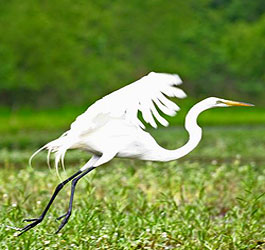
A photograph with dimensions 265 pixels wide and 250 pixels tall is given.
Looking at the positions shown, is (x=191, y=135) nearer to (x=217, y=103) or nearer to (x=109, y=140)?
(x=217, y=103)

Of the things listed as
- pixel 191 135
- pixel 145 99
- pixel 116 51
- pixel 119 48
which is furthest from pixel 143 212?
pixel 119 48

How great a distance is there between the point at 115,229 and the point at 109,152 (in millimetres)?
760

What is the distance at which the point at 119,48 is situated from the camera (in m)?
43.4

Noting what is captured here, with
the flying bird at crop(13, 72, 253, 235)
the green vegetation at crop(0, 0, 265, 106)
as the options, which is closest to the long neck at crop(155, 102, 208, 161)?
the flying bird at crop(13, 72, 253, 235)

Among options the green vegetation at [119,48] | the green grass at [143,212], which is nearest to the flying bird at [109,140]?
the green grass at [143,212]

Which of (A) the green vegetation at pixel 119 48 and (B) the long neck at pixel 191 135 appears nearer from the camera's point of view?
(B) the long neck at pixel 191 135

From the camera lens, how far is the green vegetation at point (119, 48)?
32.8 meters

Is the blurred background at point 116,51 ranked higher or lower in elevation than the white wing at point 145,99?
higher

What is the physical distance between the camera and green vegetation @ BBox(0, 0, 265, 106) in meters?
32.8

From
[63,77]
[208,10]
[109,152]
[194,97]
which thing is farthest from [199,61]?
[109,152]

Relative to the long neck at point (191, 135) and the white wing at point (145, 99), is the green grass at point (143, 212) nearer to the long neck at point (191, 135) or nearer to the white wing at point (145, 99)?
the long neck at point (191, 135)

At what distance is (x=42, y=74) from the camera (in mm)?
32562

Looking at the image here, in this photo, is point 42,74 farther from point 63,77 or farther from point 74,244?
point 74,244

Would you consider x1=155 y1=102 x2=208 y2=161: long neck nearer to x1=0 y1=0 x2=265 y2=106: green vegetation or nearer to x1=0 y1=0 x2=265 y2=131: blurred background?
x1=0 y1=0 x2=265 y2=131: blurred background
